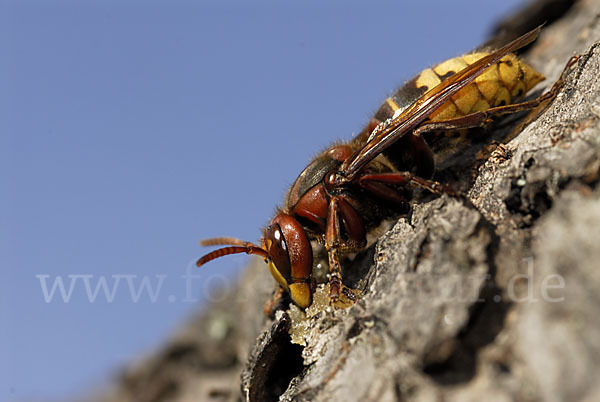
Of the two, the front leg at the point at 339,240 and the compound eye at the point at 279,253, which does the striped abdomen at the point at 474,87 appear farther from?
the compound eye at the point at 279,253

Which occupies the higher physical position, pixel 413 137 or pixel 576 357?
pixel 413 137

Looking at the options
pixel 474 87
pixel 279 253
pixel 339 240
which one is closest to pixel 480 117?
pixel 474 87

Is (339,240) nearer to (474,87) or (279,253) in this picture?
(279,253)

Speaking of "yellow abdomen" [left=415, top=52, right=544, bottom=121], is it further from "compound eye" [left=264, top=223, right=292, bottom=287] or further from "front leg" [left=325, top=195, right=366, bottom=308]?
"compound eye" [left=264, top=223, right=292, bottom=287]

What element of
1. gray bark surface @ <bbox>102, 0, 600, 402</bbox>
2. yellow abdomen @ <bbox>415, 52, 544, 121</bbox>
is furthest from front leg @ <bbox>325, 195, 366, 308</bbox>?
yellow abdomen @ <bbox>415, 52, 544, 121</bbox>

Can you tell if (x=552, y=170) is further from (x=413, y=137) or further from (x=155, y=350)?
(x=155, y=350)

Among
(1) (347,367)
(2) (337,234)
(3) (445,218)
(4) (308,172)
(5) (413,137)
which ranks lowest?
(1) (347,367)

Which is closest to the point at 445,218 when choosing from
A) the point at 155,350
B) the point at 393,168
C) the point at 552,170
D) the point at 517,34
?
the point at 552,170
